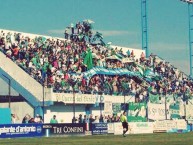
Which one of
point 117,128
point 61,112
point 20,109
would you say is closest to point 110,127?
point 117,128

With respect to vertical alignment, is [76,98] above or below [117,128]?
above

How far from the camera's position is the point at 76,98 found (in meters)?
51.2

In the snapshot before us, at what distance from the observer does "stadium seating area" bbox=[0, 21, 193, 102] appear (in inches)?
1950

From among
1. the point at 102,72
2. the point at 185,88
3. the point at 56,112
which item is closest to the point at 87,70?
the point at 102,72

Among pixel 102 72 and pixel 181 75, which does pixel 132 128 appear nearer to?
pixel 102 72

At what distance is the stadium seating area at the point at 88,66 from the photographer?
163 ft

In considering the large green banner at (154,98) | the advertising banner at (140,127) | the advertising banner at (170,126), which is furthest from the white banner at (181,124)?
the advertising banner at (140,127)

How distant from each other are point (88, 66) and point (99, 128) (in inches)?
439

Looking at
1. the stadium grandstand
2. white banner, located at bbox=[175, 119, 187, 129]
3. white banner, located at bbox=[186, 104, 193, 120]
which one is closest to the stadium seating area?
the stadium grandstand

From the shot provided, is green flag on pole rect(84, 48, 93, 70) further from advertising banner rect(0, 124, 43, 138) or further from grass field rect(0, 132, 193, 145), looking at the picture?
grass field rect(0, 132, 193, 145)

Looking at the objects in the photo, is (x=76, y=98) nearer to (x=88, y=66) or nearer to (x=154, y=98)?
(x=88, y=66)

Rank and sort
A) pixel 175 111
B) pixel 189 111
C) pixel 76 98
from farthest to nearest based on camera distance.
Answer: pixel 189 111 → pixel 175 111 → pixel 76 98

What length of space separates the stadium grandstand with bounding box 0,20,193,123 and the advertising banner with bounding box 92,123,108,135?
28.3 inches

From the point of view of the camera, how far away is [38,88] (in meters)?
48.2
